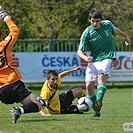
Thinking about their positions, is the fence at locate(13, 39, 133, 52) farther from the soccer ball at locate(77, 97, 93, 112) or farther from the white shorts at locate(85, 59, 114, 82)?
the soccer ball at locate(77, 97, 93, 112)

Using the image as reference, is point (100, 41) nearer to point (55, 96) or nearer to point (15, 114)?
point (55, 96)

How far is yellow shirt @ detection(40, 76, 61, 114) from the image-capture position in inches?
446

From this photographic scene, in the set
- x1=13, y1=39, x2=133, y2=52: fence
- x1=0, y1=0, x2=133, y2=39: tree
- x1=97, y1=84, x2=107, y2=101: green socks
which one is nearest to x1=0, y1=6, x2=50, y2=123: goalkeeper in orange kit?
x1=97, y1=84, x2=107, y2=101: green socks

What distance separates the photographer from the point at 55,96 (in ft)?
37.8

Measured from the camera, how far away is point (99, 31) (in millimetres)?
10789

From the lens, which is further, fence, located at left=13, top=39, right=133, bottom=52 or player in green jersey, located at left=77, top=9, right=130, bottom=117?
fence, located at left=13, top=39, right=133, bottom=52

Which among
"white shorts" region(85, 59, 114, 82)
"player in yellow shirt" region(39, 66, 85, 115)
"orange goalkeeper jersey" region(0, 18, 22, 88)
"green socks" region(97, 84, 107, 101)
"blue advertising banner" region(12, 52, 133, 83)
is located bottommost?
"blue advertising banner" region(12, 52, 133, 83)

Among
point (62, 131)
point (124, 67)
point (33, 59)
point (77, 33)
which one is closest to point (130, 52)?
point (124, 67)

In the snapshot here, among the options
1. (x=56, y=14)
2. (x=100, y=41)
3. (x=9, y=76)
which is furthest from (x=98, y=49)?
(x=56, y=14)

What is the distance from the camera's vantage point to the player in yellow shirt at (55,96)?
11289 mm

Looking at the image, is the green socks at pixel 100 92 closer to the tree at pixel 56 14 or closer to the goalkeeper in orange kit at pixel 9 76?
the goalkeeper in orange kit at pixel 9 76

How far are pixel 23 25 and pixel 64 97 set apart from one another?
18436 millimetres

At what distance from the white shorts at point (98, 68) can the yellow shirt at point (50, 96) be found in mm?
908

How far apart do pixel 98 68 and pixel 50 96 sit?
1220mm
